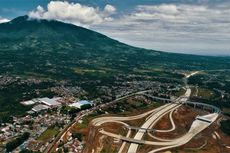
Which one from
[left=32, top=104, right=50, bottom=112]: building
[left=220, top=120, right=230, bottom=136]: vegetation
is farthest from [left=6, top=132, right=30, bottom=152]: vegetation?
[left=220, top=120, right=230, bottom=136]: vegetation

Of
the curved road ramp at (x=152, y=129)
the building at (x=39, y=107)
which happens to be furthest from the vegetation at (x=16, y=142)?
the building at (x=39, y=107)

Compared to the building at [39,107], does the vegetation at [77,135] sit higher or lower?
lower

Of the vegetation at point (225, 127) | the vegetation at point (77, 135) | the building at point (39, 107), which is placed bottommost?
the vegetation at point (225, 127)

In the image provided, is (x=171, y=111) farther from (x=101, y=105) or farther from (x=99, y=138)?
(x=99, y=138)

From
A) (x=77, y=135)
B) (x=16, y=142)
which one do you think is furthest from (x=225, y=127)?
(x=16, y=142)

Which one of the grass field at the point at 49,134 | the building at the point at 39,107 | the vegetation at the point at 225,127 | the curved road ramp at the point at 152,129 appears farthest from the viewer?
the building at the point at 39,107

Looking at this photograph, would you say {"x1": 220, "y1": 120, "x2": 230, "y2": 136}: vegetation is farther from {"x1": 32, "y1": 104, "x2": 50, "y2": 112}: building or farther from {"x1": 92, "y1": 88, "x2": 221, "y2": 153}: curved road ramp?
{"x1": 32, "y1": 104, "x2": 50, "y2": 112}: building

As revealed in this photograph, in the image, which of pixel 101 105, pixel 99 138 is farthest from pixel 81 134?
pixel 101 105

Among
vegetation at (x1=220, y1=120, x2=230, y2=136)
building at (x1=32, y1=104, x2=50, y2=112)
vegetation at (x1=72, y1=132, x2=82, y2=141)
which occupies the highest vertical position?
building at (x1=32, y1=104, x2=50, y2=112)

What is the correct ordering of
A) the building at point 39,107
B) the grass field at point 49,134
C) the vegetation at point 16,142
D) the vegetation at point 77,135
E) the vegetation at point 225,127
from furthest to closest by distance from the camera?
the building at point 39,107, the vegetation at point 225,127, the grass field at point 49,134, the vegetation at point 77,135, the vegetation at point 16,142

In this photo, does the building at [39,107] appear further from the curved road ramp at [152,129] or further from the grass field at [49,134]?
the curved road ramp at [152,129]

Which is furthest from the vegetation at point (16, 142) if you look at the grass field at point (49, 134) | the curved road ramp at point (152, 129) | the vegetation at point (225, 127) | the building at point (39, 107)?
the vegetation at point (225, 127)

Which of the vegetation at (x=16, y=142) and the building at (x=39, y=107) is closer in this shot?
→ the vegetation at (x=16, y=142)

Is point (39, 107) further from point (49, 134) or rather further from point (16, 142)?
point (16, 142)
